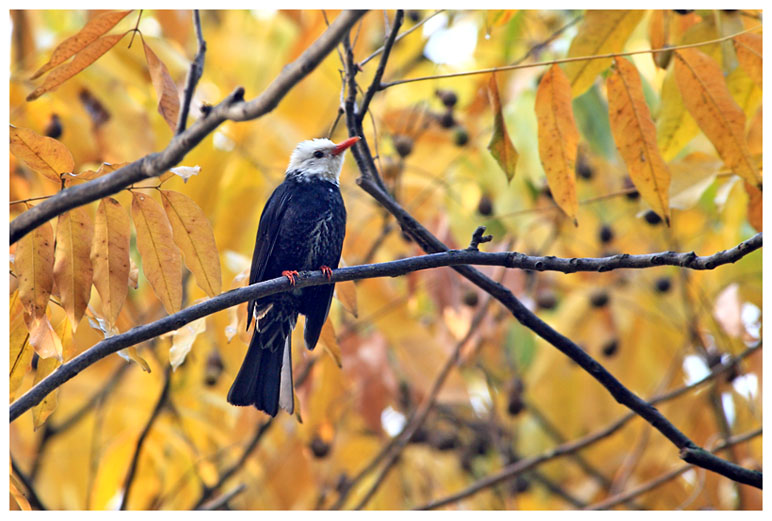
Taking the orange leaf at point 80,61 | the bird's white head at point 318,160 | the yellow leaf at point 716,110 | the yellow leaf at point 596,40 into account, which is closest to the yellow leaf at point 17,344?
the orange leaf at point 80,61

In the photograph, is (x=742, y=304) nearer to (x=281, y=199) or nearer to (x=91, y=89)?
(x=281, y=199)

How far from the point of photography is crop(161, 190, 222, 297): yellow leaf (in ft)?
5.99

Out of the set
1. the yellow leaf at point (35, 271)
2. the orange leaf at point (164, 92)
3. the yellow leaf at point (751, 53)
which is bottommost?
the yellow leaf at point (35, 271)

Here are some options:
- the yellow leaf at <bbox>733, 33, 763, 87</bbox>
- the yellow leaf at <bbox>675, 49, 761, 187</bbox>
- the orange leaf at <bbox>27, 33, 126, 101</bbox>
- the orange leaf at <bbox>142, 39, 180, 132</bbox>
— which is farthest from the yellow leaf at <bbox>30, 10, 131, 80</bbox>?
the yellow leaf at <bbox>733, 33, 763, 87</bbox>

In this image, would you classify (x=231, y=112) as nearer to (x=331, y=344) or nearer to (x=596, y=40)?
(x=331, y=344)

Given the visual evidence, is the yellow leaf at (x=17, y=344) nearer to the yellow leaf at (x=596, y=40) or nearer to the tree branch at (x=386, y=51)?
the tree branch at (x=386, y=51)

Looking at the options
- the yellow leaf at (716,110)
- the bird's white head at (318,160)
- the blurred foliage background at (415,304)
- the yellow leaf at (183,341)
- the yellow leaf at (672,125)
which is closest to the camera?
the yellow leaf at (183,341)

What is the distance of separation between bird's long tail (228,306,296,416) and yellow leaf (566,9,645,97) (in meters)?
1.14

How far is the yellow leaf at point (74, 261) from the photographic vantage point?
1.73 m

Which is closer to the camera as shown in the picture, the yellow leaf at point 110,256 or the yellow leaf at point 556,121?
the yellow leaf at point 110,256

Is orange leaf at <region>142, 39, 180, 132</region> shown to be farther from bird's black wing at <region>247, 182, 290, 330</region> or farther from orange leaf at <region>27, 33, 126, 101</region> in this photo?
bird's black wing at <region>247, 182, 290, 330</region>

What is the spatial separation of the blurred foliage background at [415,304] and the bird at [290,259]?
0.59 feet

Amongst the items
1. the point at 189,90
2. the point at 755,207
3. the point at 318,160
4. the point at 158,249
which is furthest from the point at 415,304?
the point at 189,90

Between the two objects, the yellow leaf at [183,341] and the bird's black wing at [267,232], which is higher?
the bird's black wing at [267,232]
